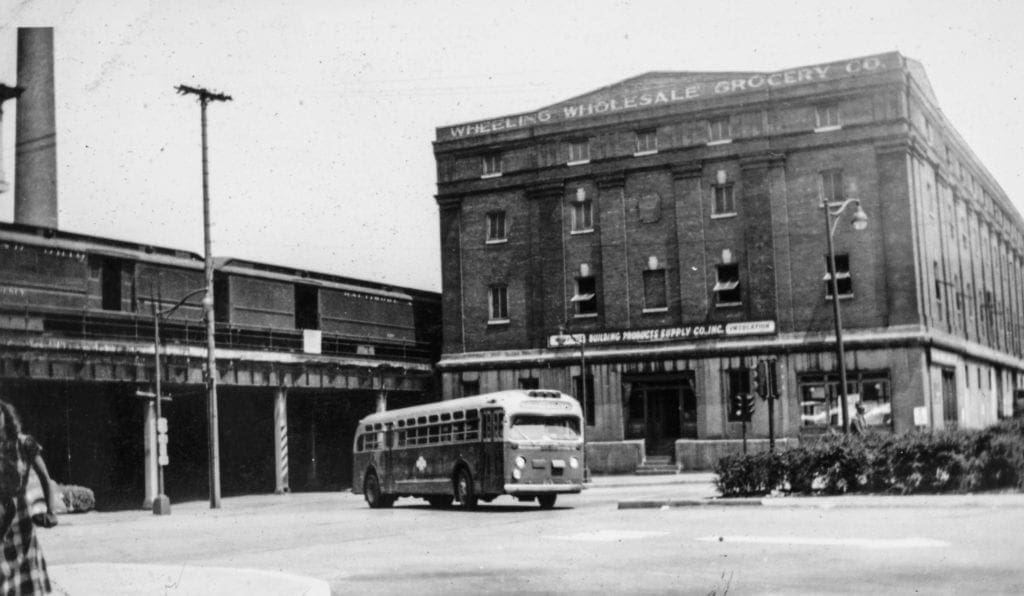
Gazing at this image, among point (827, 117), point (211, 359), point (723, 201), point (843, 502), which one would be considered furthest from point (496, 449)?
point (827, 117)

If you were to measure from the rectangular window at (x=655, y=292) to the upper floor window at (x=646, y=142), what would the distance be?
5.21m

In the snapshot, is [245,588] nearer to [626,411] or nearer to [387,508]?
[387,508]

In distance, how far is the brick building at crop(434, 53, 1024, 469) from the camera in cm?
4241

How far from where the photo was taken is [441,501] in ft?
97.1

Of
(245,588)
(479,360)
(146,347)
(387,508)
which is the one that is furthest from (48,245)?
(245,588)

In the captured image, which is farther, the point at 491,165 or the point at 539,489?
the point at 491,165

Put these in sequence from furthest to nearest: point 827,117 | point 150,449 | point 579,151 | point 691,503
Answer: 1. point 579,151
2. point 827,117
3. point 150,449
4. point 691,503

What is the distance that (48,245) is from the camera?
36156mm

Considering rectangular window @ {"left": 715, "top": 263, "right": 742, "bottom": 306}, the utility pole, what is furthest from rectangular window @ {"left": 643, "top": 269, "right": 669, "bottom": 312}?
the utility pole

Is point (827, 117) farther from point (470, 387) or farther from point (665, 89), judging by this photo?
point (470, 387)

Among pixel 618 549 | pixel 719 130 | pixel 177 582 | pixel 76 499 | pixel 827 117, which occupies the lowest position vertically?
pixel 76 499

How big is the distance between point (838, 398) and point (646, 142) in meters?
13.7

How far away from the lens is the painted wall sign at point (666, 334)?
45031 millimetres

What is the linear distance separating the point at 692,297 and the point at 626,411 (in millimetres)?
5786
